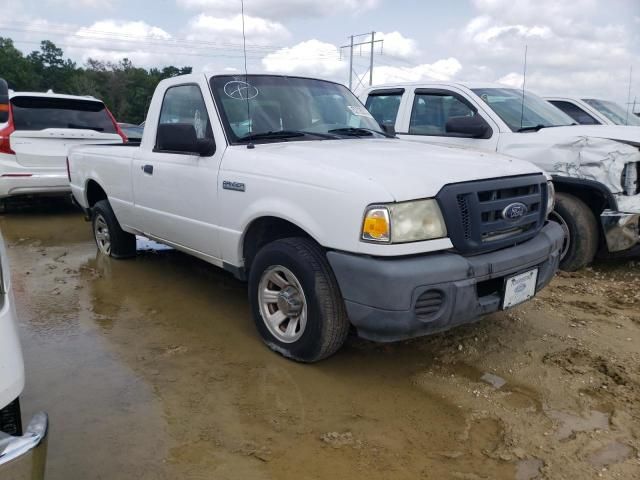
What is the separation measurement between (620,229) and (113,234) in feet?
16.3

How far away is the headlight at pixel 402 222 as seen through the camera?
9.29 feet

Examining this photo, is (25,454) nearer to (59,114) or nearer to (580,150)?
(580,150)

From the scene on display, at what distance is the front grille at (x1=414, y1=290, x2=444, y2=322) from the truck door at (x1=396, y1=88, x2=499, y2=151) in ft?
10.6

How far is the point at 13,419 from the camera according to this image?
1.97m

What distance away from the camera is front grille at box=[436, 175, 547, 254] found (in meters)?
2.98

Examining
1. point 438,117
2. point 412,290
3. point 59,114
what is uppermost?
point 59,114

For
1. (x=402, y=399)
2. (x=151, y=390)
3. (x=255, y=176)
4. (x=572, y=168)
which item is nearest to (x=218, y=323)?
(x=151, y=390)

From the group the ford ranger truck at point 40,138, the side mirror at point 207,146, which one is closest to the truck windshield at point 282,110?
the side mirror at point 207,146

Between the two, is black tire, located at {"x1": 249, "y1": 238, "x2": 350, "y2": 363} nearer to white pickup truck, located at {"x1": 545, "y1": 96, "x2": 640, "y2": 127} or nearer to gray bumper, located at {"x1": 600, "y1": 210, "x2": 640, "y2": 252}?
gray bumper, located at {"x1": 600, "y1": 210, "x2": 640, "y2": 252}

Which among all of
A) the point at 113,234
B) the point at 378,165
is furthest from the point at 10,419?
the point at 113,234

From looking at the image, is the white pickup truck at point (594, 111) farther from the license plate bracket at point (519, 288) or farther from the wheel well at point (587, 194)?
the license plate bracket at point (519, 288)

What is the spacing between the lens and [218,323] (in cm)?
424

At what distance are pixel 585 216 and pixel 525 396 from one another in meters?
2.78

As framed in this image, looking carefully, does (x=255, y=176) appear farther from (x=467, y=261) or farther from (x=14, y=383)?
(x=14, y=383)
